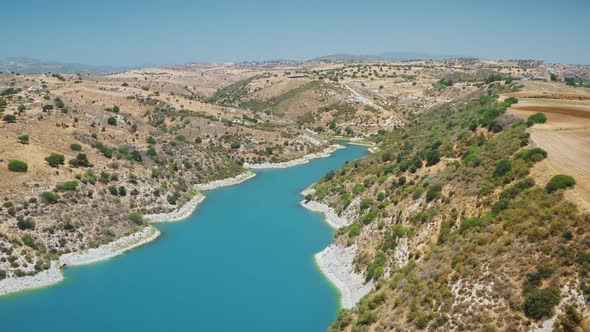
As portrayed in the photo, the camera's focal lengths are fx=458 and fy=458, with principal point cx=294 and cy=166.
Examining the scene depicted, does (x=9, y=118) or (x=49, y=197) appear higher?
(x=9, y=118)

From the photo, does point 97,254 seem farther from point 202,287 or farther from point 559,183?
point 559,183

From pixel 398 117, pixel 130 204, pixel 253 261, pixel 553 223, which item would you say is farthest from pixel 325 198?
pixel 398 117

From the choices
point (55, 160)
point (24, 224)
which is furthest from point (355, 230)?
point (55, 160)

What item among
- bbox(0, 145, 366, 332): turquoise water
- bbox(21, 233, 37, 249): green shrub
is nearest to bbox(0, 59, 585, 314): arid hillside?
bbox(21, 233, 37, 249): green shrub

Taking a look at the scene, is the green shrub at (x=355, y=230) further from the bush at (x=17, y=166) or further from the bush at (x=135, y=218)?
the bush at (x=17, y=166)

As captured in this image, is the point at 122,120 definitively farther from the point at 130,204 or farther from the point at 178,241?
the point at 178,241

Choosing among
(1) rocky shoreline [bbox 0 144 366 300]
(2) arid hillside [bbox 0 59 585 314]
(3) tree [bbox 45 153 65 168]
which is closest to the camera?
(1) rocky shoreline [bbox 0 144 366 300]

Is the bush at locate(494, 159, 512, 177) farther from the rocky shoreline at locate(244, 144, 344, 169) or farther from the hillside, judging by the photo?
the rocky shoreline at locate(244, 144, 344, 169)
